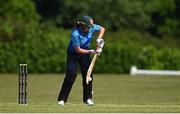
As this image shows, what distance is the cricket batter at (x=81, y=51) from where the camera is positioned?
1756 centimetres

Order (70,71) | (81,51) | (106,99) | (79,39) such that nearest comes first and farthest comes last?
(81,51)
(79,39)
(70,71)
(106,99)

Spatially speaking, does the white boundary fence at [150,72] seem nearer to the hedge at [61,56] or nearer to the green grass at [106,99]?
the hedge at [61,56]

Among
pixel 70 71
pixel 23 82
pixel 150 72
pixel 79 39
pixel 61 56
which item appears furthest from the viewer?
pixel 61 56

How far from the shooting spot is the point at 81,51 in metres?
17.5

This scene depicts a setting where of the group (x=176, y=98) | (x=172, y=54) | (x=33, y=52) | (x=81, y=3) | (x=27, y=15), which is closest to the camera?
(x=176, y=98)

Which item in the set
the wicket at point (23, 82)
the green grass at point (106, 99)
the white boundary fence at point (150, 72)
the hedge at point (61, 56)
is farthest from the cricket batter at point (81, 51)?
the hedge at point (61, 56)

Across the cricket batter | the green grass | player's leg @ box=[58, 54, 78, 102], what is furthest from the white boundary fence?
player's leg @ box=[58, 54, 78, 102]

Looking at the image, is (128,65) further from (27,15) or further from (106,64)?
(27,15)

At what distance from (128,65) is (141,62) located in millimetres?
1238

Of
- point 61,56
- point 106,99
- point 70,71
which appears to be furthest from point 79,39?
point 61,56

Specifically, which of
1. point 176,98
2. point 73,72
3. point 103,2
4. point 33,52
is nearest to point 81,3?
point 103,2

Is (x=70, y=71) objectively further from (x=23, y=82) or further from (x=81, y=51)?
(x=23, y=82)

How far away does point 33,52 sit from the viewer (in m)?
48.0

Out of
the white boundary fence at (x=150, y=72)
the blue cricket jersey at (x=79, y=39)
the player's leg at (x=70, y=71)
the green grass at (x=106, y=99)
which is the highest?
the blue cricket jersey at (x=79, y=39)
